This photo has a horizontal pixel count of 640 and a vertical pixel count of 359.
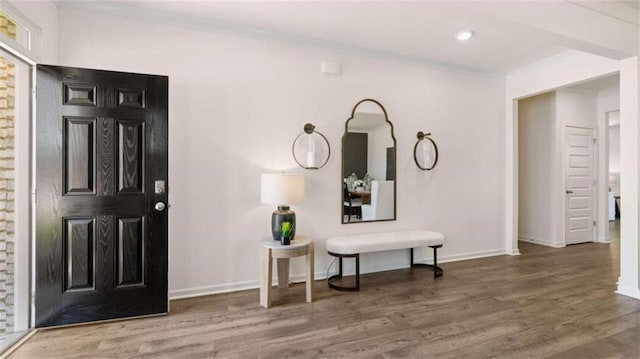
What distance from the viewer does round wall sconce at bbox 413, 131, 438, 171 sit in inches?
172

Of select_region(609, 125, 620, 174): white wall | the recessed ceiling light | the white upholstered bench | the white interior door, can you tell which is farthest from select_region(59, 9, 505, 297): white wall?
select_region(609, 125, 620, 174): white wall

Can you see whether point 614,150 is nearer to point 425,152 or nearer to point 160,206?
point 425,152

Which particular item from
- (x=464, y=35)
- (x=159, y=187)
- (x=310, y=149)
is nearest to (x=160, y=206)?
(x=159, y=187)

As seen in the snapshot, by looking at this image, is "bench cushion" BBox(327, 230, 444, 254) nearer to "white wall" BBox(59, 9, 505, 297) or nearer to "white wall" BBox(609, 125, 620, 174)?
"white wall" BBox(59, 9, 505, 297)

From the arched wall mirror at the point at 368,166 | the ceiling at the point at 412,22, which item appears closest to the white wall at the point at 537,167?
the ceiling at the point at 412,22

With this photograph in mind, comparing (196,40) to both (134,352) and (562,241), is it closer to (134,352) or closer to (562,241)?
(134,352)

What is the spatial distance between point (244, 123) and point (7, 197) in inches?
79.0

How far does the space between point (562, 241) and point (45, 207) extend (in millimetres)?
6965

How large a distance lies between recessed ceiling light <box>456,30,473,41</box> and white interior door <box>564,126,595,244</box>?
3.38 metres

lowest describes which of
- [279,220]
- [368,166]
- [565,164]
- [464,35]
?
[279,220]

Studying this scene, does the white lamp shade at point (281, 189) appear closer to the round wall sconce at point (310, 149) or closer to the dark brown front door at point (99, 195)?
the round wall sconce at point (310, 149)

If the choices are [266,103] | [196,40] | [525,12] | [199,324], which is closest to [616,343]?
[525,12]

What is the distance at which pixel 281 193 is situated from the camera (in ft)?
10.5

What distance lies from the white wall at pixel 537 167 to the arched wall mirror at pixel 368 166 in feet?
10.9
